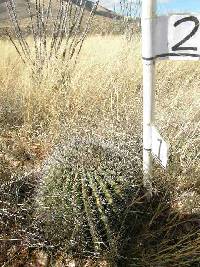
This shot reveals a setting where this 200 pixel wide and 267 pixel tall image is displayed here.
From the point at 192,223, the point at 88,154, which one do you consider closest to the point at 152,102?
the point at 88,154

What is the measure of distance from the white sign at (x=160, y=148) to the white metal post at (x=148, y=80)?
0.06 meters

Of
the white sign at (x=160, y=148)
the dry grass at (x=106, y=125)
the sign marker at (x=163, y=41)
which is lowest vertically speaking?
the dry grass at (x=106, y=125)

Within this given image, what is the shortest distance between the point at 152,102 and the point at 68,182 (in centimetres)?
71

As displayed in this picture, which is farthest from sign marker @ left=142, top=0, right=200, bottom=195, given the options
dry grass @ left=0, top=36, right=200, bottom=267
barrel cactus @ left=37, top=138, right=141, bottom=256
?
dry grass @ left=0, top=36, right=200, bottom=267

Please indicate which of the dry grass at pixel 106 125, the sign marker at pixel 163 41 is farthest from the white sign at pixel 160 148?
the dry grass at pixel 106 125

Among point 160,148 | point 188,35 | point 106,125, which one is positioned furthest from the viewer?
point 106,125

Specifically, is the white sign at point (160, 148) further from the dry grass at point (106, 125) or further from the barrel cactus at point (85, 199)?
the dry grass at point (106, 125)

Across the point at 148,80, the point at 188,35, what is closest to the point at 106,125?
the point at 148,80

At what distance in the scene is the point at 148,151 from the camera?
291 centimetres

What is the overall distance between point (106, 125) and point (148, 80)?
3.53 feet

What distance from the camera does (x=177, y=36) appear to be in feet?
8.44

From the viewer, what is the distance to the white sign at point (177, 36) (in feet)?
8.32

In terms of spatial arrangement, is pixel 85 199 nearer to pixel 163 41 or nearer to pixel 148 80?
pixel 148 80

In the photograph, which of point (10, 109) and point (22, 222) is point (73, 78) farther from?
point (22, 222)
